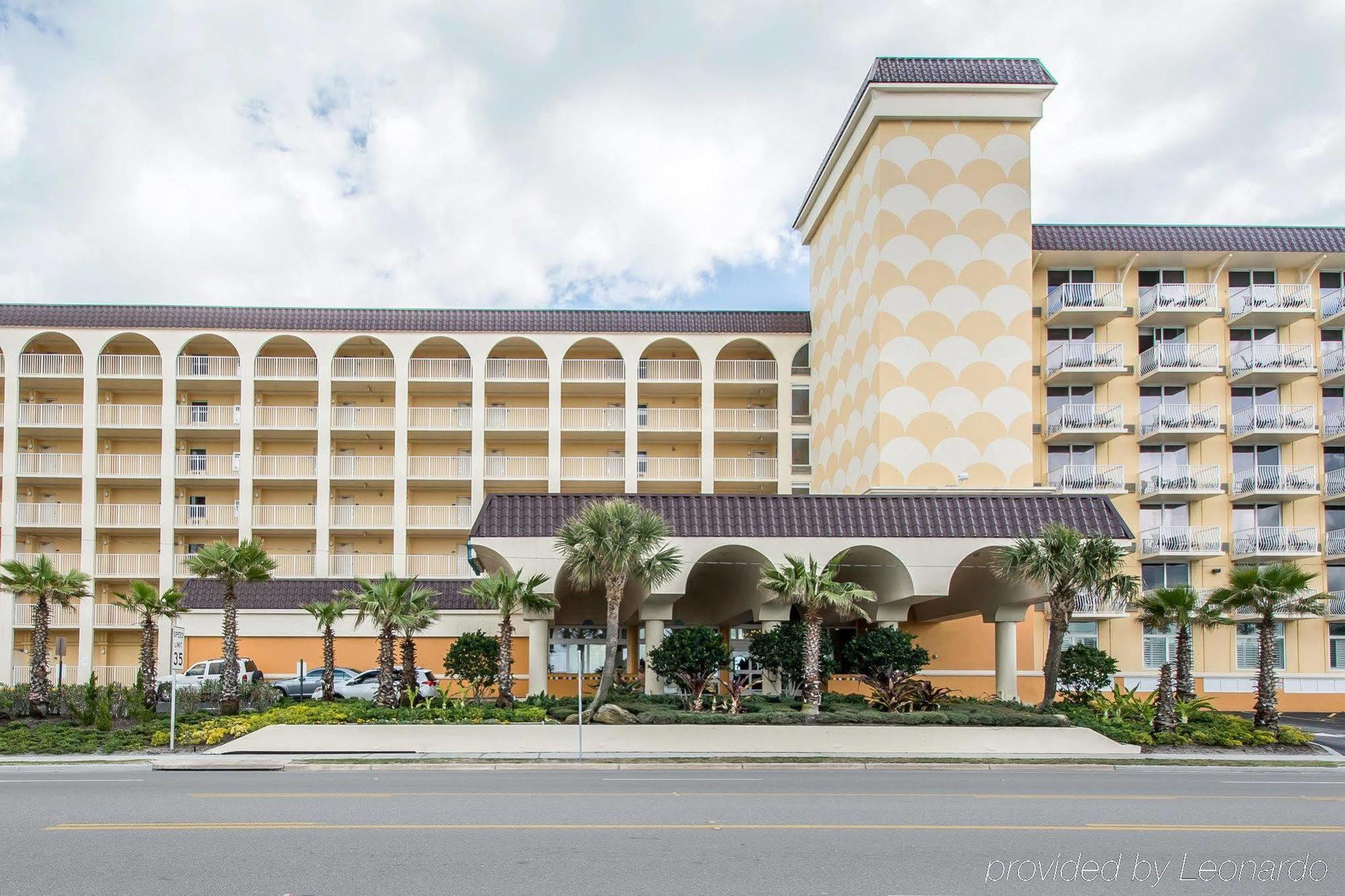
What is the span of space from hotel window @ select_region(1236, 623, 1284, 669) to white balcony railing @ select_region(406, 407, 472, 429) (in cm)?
3315

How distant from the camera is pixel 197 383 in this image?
49344mm

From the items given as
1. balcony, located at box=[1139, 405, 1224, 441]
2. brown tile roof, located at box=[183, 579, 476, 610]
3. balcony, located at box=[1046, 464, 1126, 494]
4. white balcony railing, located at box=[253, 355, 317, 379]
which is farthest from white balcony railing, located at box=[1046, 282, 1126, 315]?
white balcony railing, located at box=[253, 355, 317, 379]

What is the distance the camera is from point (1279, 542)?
4147cm

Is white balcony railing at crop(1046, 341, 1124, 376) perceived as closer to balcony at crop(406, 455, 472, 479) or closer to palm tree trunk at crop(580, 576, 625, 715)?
palm tree trunk at crop(580, 576, 625, 715)

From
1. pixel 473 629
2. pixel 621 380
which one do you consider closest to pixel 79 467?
pixel 473 629

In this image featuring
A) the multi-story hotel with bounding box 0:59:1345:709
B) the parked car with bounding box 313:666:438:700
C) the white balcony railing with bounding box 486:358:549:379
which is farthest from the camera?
the white balcony railing with bounding box 486:358:549:379

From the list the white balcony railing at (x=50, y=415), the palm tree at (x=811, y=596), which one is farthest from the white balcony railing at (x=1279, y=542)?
the white balcony railing at (x=50, y=415)

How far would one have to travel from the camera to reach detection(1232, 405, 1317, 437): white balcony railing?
42000 millimetres

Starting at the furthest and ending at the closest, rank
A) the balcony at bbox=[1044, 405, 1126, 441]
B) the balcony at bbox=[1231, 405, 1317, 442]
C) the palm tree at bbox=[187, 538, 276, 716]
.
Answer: the balcony at bbox=[1231, 405, 1317, 442] → the balcony at bbox=[1044, 405, 1126, 441] → the palm tree at bbox=[187, 538, 276, 716]

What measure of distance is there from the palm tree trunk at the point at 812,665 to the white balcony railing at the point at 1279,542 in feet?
74.5

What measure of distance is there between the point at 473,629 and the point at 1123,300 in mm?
28867

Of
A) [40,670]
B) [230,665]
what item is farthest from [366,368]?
[230,665]

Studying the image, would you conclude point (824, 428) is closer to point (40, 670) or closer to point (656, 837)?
point (40, 670)

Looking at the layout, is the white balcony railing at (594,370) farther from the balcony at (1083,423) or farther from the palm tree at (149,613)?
the palm tree at (149,613)
